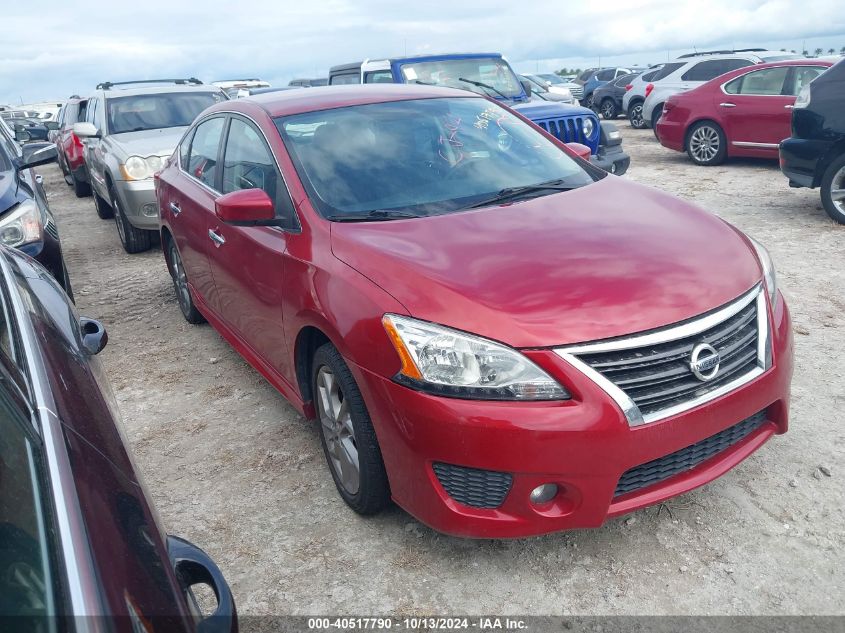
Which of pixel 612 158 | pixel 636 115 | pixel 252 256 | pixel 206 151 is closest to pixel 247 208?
pixel 252 256

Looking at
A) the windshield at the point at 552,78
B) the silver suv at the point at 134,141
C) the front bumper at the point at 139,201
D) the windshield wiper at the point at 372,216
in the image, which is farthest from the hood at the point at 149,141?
the windshield at the point at 552,78

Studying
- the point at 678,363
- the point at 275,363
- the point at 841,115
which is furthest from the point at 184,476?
the point at 841,115

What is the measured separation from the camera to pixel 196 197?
168 inches

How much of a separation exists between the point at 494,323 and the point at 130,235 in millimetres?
6422

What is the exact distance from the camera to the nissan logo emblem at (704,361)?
2338 mm

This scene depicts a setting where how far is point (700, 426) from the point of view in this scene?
2.36 meters

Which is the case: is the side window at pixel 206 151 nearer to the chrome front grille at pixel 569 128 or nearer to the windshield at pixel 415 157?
the windshield at pixel 415 157

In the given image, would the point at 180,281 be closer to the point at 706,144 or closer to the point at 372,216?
the point at 372,216

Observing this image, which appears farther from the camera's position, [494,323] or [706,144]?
[706,144]

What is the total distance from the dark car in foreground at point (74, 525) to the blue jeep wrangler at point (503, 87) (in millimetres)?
6767

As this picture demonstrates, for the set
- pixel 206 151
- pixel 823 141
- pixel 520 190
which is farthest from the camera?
pixel 823 141

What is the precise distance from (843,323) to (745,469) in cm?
198

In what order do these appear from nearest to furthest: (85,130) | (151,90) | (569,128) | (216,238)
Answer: (216,238)
(85,130)
(569,128)
(151,90)

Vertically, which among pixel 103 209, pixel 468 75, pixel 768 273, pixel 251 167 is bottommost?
pixel 103 209
